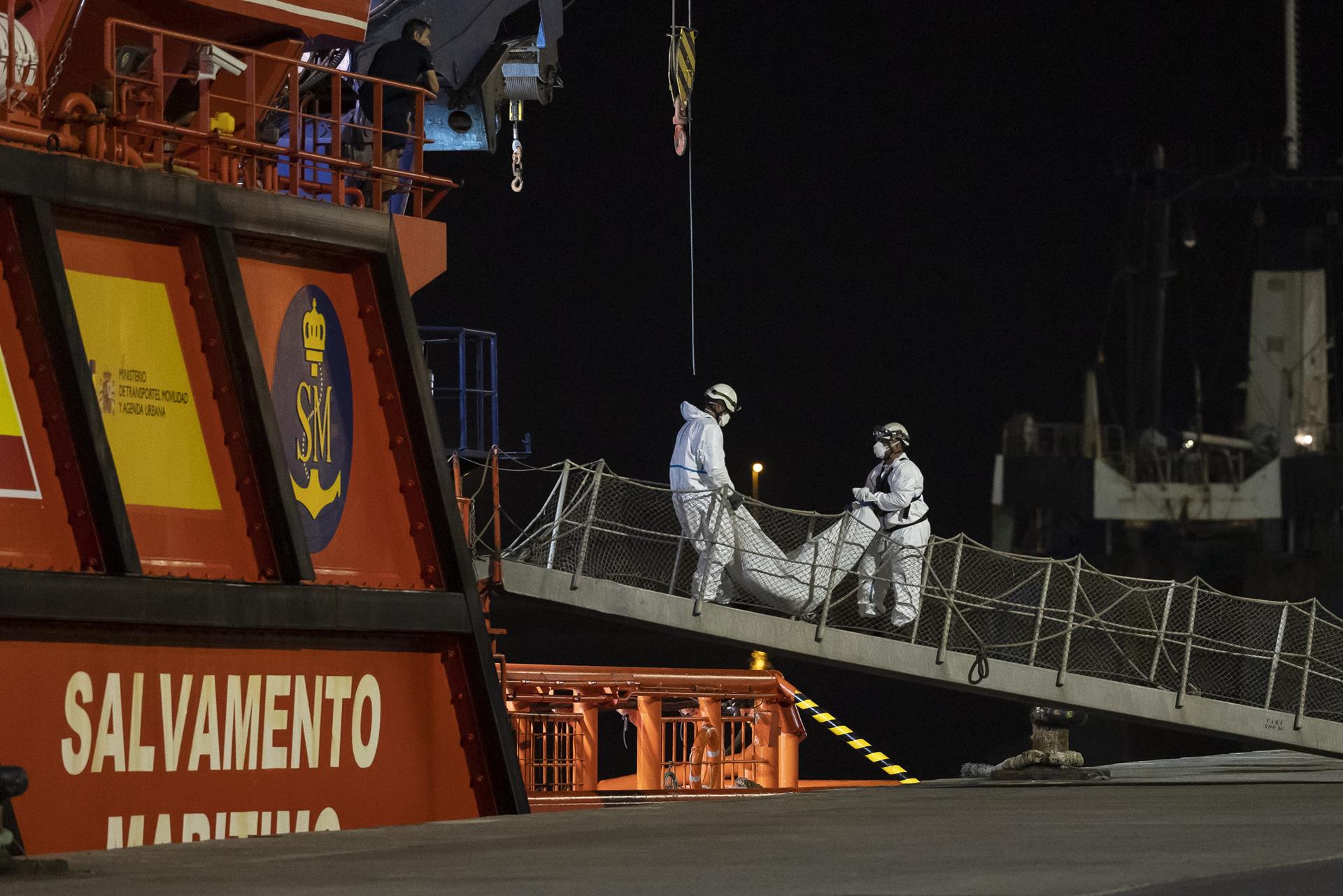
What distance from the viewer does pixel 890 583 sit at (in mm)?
14422

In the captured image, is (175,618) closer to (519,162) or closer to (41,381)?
(41,381)

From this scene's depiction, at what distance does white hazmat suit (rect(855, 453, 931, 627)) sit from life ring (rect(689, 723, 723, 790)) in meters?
3.70

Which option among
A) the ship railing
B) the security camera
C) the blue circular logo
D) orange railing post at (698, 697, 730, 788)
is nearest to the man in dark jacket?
the ship railing

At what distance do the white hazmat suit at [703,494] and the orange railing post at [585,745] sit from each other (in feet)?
10.5

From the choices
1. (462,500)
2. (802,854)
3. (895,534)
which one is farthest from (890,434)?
(802,854)

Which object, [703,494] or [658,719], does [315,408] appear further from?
[658,719]

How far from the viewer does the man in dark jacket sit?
13.8 meters

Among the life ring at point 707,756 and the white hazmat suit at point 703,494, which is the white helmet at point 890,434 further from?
the life ring at point 707,756

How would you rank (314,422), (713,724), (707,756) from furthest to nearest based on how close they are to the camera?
(713,724) → (707,756) → (314,422)

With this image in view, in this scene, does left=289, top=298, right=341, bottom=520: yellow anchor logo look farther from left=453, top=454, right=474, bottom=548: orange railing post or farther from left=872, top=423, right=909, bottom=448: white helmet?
left=872, top=423, right=909, bottom=448: white helmet

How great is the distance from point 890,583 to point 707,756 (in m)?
4.22

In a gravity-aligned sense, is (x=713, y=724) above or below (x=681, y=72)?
below

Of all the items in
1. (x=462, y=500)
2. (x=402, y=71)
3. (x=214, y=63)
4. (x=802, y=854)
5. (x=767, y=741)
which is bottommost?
(x=767, y=741)

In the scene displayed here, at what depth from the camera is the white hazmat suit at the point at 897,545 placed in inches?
567
